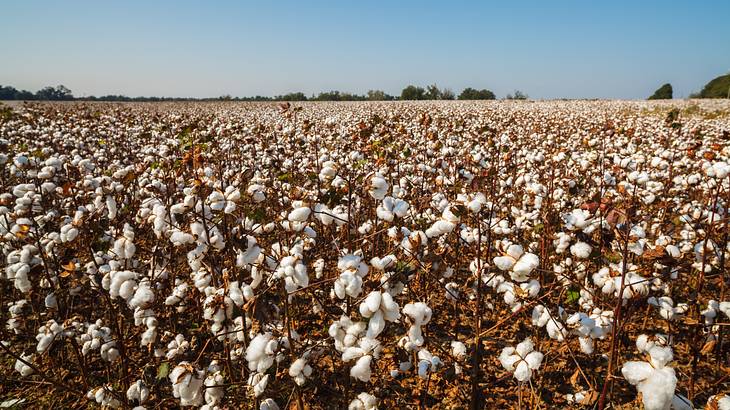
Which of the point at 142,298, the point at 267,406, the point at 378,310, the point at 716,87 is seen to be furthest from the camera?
the point at 716,87

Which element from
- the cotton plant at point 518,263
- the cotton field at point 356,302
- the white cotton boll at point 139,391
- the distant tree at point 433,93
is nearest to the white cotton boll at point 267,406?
the cotton field at point 356,302

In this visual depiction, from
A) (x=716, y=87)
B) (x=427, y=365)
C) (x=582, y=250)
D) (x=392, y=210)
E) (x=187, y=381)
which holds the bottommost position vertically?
(x=427, y=365)

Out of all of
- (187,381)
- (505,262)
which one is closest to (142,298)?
(187,381)

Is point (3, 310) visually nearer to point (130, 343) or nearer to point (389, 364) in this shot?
point (130, 343)

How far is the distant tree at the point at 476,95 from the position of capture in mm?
66312

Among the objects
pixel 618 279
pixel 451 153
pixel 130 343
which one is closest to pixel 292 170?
pixel 451 153

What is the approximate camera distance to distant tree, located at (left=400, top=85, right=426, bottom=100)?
68.2m

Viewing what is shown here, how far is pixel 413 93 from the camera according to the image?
6850cm

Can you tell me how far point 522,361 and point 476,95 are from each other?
70810mm

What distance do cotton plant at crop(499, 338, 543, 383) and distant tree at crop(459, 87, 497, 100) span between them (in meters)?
68.3

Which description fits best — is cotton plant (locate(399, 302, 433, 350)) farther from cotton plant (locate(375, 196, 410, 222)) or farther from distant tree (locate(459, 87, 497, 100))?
distant tree (locate(459, 87, 497, 100))

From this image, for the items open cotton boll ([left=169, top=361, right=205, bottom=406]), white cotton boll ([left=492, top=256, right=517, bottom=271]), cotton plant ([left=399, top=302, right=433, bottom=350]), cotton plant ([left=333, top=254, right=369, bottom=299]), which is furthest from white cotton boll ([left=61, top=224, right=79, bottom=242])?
white cotton boll ([left=492, top=256, right=517, bottom=271])

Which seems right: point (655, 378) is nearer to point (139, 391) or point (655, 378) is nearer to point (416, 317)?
point (416, 317)

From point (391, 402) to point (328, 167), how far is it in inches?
84.3
